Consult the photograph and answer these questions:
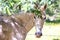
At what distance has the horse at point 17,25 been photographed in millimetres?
3791

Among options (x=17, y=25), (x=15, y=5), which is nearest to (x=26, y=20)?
(x=17, y=25)

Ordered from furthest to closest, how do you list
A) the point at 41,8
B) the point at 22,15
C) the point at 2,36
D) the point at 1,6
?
1. the point at 1,6
2. the point at 41,8
3. the point at 22,15
4. the point at 2,36

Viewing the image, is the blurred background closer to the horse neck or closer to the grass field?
Answer: the grass field

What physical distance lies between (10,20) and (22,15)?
36cm

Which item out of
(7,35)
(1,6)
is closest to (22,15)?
(7,35)

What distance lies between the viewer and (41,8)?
4559mm

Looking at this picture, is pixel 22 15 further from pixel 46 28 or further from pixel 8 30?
pixel 46 28

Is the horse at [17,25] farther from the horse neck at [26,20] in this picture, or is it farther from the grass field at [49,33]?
the grass field at [49,33]

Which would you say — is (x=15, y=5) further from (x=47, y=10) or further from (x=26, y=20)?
(x=47, y=10)

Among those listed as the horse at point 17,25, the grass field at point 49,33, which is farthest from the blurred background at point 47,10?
the horse at point 17,25

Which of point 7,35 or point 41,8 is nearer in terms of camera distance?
point 7,35

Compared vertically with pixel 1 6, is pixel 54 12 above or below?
below

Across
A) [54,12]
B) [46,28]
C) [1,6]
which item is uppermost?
[1,6]

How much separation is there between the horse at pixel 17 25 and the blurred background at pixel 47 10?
5.05ft
